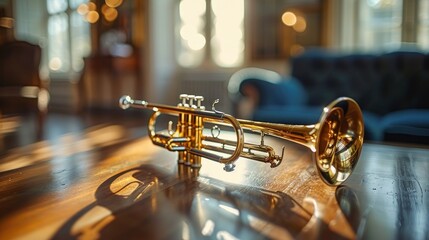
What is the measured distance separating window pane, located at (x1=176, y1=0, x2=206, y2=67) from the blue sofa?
6.41ft

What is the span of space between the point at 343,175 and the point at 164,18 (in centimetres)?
415

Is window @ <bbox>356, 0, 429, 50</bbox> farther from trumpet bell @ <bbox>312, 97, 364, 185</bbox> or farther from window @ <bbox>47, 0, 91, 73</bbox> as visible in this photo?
window @ <bbox>47, 0, 91, 73</bbox>

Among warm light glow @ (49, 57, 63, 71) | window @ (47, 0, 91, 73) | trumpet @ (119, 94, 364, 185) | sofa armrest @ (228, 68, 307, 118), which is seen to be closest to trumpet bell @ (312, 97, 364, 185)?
trumpet @ (119, 94, 364, 185)

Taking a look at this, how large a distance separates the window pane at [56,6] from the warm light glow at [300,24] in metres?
3.49

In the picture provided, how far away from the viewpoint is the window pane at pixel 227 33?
430 cm

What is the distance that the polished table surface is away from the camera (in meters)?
0.56

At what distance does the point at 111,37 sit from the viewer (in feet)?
16.2

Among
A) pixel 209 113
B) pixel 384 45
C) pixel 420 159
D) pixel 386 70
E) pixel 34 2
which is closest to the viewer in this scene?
pixel 209 113

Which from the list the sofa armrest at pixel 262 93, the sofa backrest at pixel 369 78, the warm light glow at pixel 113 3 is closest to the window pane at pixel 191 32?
the warm light glow at pixel 113 3

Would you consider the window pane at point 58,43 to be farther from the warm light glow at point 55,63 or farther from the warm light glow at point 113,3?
the warm light glow at point 113,3

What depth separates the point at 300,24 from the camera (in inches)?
150

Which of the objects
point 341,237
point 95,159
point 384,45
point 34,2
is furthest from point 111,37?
point 341,237

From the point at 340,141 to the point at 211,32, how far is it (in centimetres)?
378

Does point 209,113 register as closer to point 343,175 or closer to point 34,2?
point 343,175
